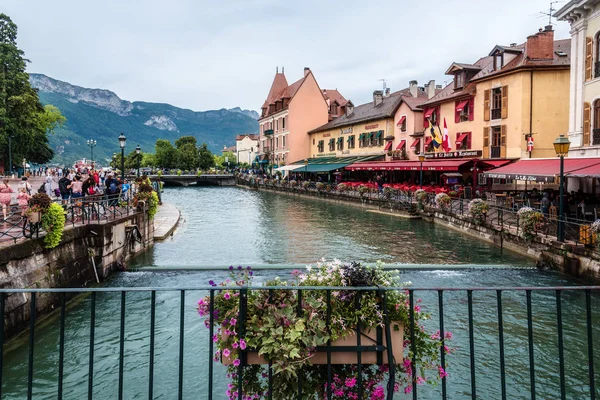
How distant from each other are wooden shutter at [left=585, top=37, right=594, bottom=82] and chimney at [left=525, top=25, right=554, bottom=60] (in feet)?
39.2

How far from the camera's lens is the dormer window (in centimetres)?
3412

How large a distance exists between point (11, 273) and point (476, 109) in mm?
34227

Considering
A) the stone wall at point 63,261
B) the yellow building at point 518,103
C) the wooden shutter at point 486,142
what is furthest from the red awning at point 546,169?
the stone wall at point 63,261

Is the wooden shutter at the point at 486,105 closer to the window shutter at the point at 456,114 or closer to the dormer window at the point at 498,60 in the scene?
the dormer window at the point at 498,60

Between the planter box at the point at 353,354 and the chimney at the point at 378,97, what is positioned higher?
the chimney at the point at 378,97

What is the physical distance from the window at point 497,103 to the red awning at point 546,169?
879cm

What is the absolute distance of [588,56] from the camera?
2062 centimetres


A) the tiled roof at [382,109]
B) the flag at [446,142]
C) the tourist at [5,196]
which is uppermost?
the tiled roof at [382,109]

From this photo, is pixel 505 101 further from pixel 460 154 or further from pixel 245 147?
pixel 245 147

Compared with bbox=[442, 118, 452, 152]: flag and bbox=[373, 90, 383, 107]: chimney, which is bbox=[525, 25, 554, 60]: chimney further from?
bbox=[373, 90, 383, 107]: chimney

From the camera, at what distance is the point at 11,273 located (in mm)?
10398

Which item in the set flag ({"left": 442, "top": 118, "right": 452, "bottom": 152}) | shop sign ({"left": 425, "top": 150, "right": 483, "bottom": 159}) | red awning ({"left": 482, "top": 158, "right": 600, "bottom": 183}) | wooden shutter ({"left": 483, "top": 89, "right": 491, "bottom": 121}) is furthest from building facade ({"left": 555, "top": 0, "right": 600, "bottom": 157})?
flag ({"left": 442, "top": 118, "right": 452, "bottom": 152})

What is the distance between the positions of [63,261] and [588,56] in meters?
22.1

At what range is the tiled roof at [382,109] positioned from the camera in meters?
48.8
